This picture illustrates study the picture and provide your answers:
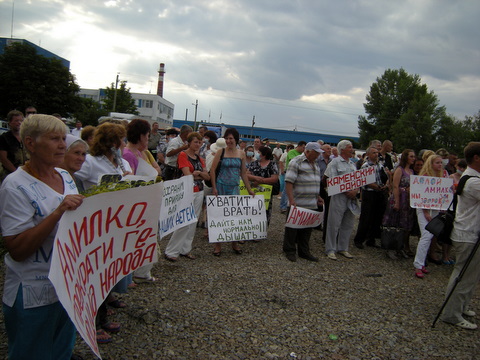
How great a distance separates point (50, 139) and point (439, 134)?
6903 centimetres

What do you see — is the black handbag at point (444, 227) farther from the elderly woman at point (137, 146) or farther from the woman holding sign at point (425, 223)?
the elderly woman at point (137, 146)

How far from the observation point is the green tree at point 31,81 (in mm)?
31125

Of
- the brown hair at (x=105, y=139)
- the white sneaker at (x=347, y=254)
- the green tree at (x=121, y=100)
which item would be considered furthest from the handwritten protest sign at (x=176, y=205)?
the green tree at (x=121, y=100)

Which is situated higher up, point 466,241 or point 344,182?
point 344,182

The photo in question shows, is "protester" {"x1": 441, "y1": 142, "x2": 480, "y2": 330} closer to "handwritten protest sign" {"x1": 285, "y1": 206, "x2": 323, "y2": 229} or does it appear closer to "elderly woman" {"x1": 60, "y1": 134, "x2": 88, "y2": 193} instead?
"handwritten protest sign" {"x1": 285, "y1": 206, "x2": 323, "y2": 229}

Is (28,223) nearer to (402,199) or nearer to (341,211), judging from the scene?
(341,211)

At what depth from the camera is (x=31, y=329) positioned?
1.92 metres

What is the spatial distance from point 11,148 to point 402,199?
23.1 feet

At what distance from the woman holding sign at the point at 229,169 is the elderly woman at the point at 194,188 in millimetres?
241

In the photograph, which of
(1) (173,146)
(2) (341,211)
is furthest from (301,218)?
(1) (173,146)

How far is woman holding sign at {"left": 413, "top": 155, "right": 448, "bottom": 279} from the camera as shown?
574 centimetres

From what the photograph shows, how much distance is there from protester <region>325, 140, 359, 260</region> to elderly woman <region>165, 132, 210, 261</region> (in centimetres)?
240

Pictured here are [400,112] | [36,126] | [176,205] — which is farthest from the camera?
[400,112]

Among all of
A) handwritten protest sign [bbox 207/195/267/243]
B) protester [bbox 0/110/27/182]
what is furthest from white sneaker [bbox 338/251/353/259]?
protester [bbox 0/110/27/182]
